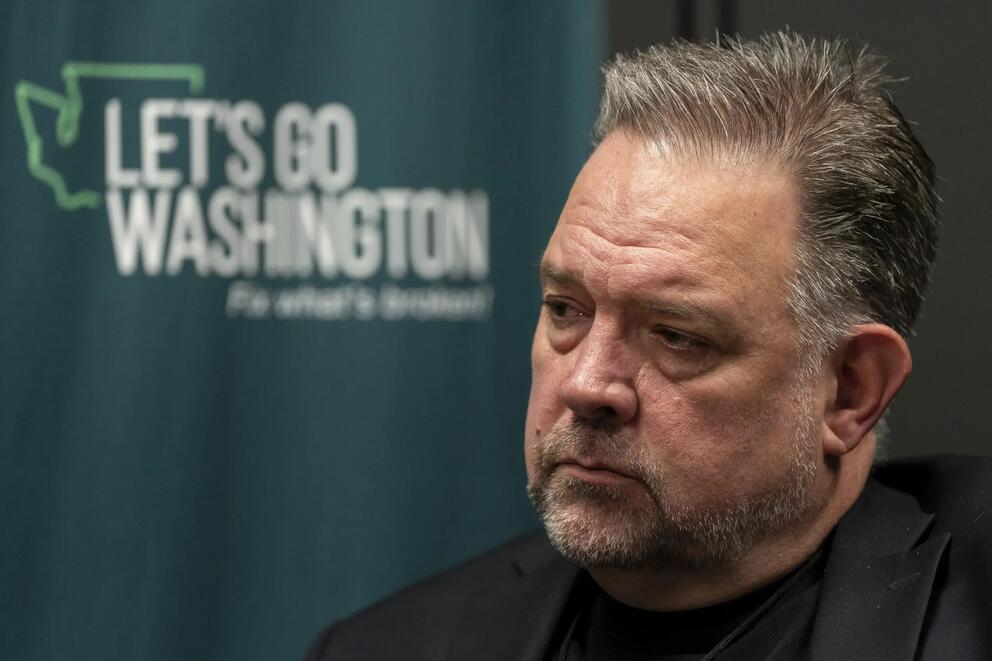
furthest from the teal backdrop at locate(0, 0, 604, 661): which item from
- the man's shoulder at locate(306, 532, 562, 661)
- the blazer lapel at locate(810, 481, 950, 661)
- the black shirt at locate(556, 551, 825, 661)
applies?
the blazer lapel at locate(810, 481, 950, 661)

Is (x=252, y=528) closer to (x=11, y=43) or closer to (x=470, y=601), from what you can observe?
(x=470, y=601)

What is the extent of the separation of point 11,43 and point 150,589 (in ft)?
2.91

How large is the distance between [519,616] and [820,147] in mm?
778

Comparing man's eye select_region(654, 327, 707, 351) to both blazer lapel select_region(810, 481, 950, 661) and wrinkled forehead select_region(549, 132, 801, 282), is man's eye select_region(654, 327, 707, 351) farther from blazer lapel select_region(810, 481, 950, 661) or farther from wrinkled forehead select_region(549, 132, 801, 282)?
blazer lapel select_region(810, 481, 950, 661)

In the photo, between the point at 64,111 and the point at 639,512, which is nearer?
the point at 639,512

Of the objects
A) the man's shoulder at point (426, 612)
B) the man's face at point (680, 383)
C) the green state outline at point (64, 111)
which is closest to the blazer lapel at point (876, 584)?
the man's face at point (680, 383)

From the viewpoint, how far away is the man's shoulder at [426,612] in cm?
185

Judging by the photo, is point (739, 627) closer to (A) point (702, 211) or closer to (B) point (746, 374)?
(B) point (746, 374)

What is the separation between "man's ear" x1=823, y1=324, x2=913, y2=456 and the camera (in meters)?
1.63

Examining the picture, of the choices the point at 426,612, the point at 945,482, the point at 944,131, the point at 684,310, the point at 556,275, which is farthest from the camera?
the point at 944,131

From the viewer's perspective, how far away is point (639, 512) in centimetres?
155

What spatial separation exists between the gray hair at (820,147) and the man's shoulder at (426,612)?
1.96 ft

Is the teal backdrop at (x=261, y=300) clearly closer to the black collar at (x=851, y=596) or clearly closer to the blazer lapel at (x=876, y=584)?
the black collar at (x=851, y=596)

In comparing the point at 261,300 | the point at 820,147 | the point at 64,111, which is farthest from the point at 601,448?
the point at 64,111
